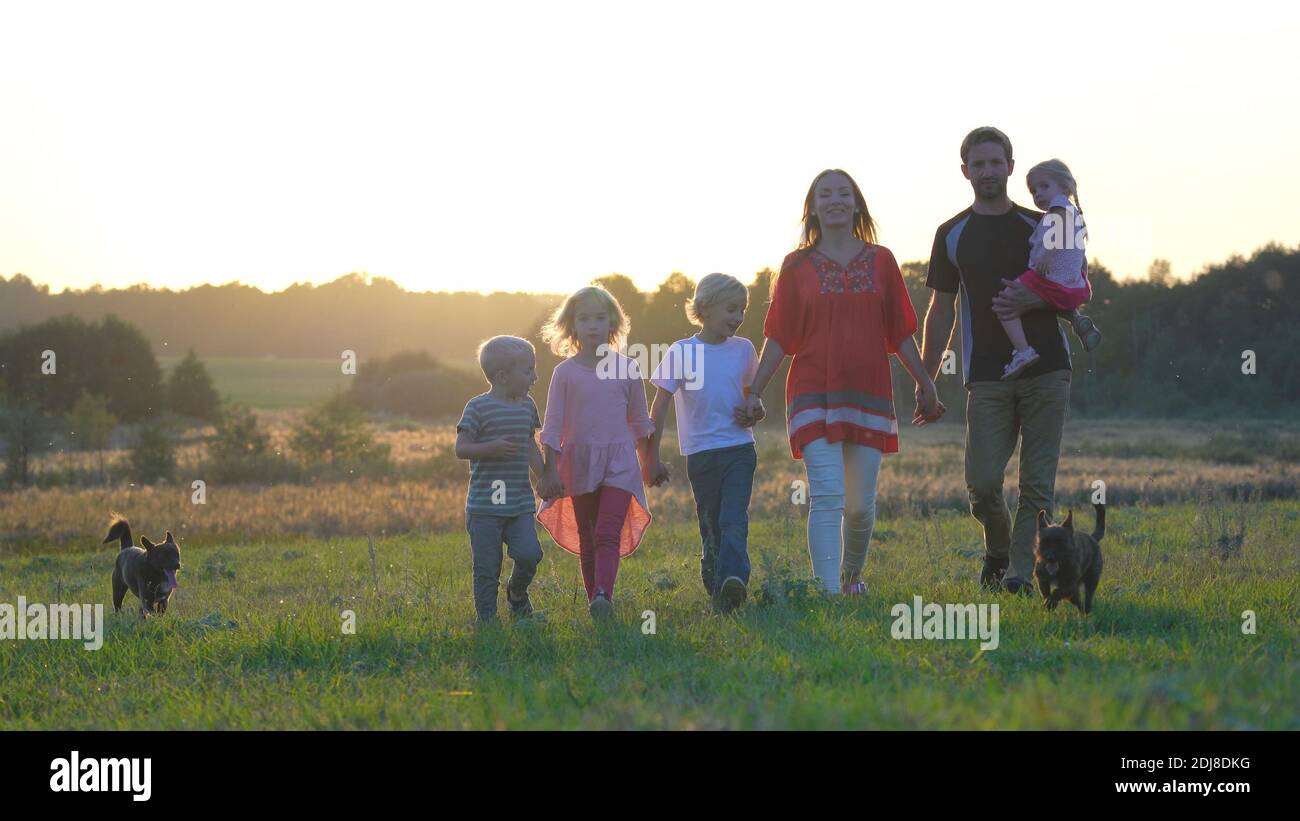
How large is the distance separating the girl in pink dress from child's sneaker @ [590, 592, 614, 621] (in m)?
0.38

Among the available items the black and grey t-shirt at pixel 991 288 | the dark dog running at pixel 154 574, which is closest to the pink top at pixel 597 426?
the black and grey t-shirt at pixel 991 288

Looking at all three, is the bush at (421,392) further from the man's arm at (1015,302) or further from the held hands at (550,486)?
the man's arm at (1015,302)

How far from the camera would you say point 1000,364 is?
730 centimetres

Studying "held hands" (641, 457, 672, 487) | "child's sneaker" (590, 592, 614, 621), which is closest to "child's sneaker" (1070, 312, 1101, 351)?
"held hands" (641, 457, 672, 487)

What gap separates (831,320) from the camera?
24.0 ft

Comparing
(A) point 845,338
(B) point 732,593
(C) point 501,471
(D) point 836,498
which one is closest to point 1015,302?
(A) point 845,338

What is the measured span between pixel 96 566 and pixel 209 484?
669 inches

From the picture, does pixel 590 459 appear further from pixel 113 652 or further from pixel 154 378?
pixel 154 378

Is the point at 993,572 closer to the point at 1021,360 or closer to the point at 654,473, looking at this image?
the point at 1021,360

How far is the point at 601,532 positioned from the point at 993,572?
2595 mm

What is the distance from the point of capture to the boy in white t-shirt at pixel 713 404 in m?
7.39

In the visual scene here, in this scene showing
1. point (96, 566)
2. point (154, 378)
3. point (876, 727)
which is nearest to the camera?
point (876, 727)

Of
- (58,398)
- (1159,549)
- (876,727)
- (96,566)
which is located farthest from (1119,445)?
(58,398)

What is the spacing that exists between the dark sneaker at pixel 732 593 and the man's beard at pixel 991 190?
9.63ft
